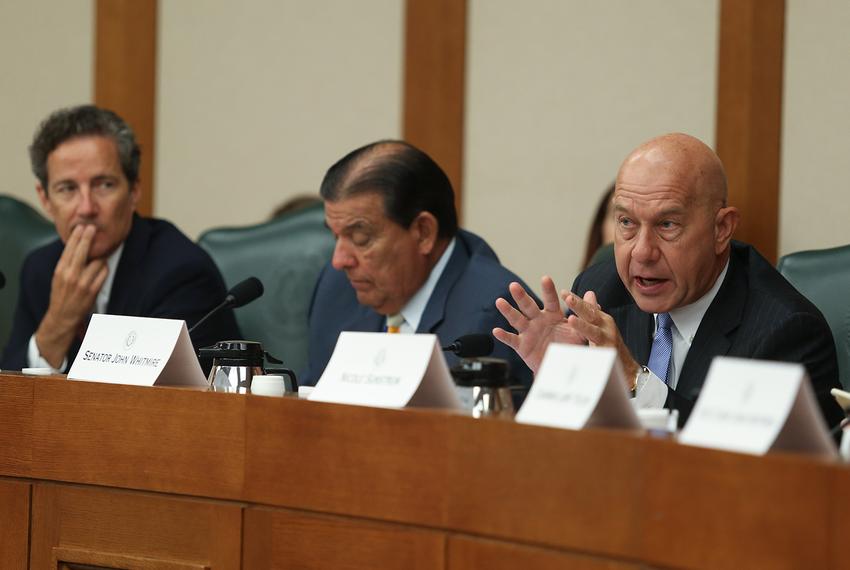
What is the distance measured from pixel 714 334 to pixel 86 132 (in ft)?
6.06

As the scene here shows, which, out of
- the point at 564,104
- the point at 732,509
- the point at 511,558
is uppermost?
the point at 564,104

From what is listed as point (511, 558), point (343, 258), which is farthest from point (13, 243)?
point (511, 558)

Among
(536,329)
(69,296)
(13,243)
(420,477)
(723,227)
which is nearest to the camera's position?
(420,477)

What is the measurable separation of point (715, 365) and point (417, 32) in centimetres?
287

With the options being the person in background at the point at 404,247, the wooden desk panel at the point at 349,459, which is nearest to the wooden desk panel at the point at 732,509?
the wooden desk panel at the point at 349,459

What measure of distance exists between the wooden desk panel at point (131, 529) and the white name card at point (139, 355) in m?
0.18

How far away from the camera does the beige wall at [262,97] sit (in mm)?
4230

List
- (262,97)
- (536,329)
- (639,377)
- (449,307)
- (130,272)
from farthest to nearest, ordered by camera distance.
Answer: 1. (262,97)
2. (130,272)
3. (449,307)
4. (536,329)
5. (639,377)

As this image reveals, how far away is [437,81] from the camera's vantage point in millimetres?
4043

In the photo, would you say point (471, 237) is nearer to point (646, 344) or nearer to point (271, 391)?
point (646, 344)

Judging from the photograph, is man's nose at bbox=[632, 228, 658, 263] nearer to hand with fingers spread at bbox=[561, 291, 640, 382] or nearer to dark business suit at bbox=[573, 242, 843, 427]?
dark business suit at bbox=[573, 242, 843, 427]

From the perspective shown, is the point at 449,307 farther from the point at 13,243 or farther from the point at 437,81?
the point at 13,243

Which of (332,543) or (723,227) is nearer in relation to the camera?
(332,543)

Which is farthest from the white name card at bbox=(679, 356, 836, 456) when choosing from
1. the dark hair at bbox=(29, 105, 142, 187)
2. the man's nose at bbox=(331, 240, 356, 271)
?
the dark hair at bbox=(29, 105, 142, 187)
